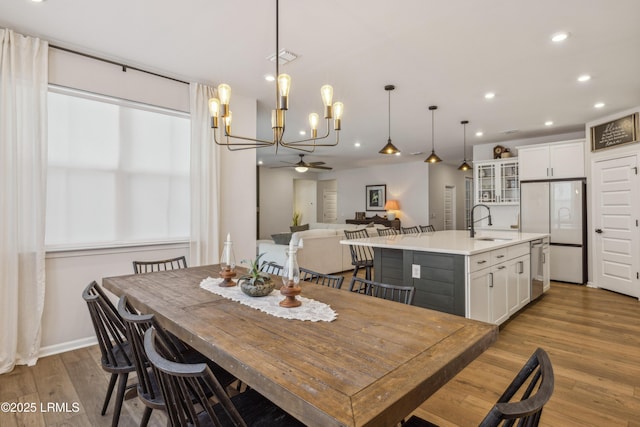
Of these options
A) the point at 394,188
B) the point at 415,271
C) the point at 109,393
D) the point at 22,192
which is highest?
the point at 394,188

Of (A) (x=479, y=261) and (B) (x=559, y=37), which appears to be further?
(A) (x=479, y=261)

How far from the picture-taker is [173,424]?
115 cm

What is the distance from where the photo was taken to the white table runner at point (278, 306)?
1.55 meters

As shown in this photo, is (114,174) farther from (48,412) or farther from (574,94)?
(574,94)

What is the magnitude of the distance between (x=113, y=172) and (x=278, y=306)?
2.59 m

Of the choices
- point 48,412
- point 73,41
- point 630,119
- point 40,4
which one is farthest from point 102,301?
point 630,119

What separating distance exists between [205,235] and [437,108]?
142 inches

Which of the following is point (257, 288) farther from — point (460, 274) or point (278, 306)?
point (460, 274)

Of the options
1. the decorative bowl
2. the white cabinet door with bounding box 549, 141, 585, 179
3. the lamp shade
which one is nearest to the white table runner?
the decorative bowl

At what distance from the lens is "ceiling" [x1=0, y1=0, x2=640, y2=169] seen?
241 centimetres

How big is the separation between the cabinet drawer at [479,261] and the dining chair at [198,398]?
2211mm

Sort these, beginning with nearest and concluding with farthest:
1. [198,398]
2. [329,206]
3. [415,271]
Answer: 1. [198,398]
2. [415,271]
3. [329,206]

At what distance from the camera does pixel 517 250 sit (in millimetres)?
3840

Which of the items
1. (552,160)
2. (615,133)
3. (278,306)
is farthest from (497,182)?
(278,306)
